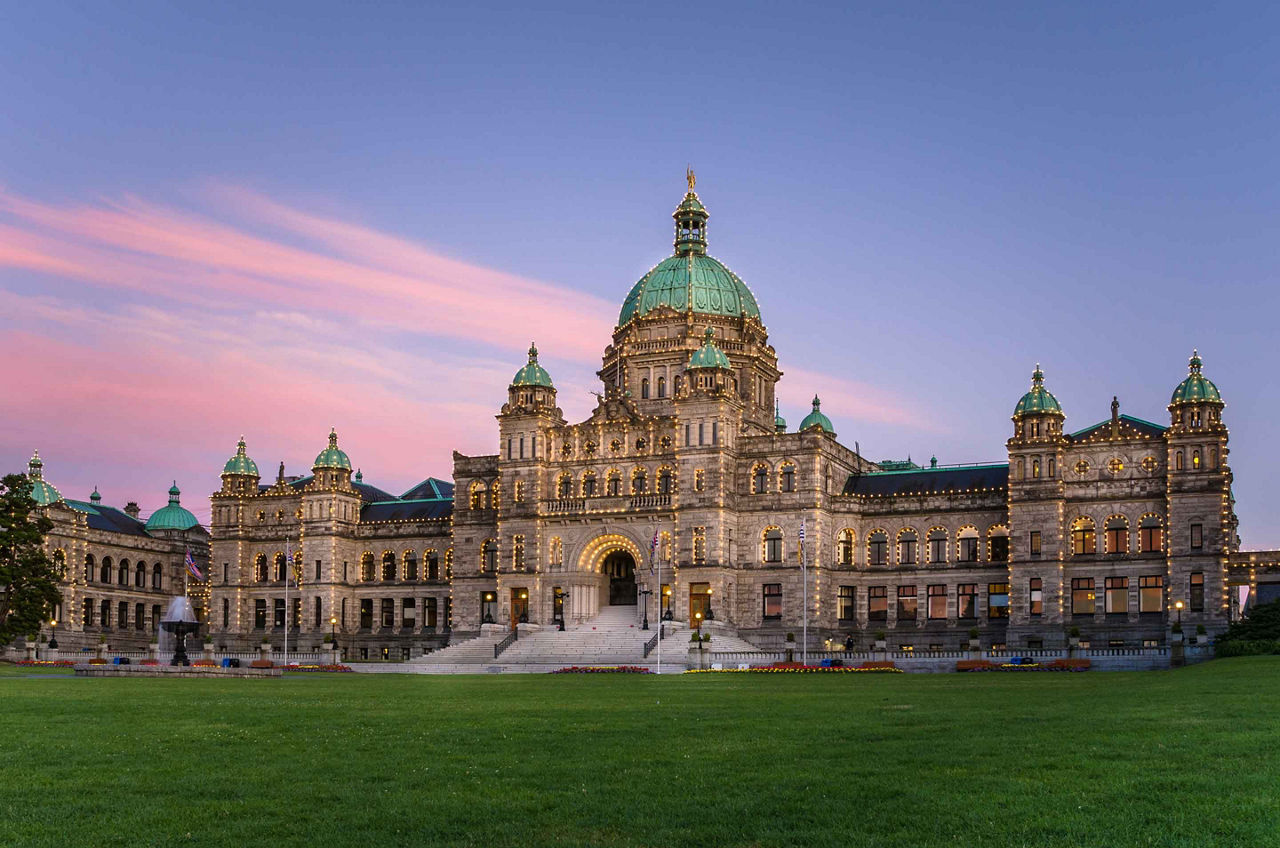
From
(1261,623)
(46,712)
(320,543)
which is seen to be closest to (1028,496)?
(1261,623)

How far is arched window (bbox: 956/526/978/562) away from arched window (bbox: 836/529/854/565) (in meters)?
7.80

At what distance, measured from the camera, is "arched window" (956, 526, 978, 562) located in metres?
102

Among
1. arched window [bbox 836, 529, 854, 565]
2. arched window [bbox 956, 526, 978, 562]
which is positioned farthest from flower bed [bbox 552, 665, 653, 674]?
arched window [bbox 956, 526, 978, 562]

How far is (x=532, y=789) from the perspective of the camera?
65.0ft

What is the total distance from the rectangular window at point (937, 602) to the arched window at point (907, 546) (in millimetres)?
2574

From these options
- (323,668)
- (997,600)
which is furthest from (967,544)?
(323,668)

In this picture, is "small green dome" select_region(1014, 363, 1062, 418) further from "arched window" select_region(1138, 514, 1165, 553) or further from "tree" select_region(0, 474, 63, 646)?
"tree" select_region(0, 474, 63, 646)

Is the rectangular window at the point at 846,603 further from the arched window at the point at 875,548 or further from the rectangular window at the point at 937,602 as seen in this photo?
the rectangular window at the point at 937,602

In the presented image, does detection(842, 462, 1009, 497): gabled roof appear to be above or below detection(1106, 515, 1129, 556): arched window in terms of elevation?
above

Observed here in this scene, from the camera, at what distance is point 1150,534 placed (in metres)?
94.8

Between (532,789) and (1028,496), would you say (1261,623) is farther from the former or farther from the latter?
(532,789)

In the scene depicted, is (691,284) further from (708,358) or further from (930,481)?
(930,481)

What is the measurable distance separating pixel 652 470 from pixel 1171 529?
3689 centimetres

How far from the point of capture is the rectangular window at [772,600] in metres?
102
